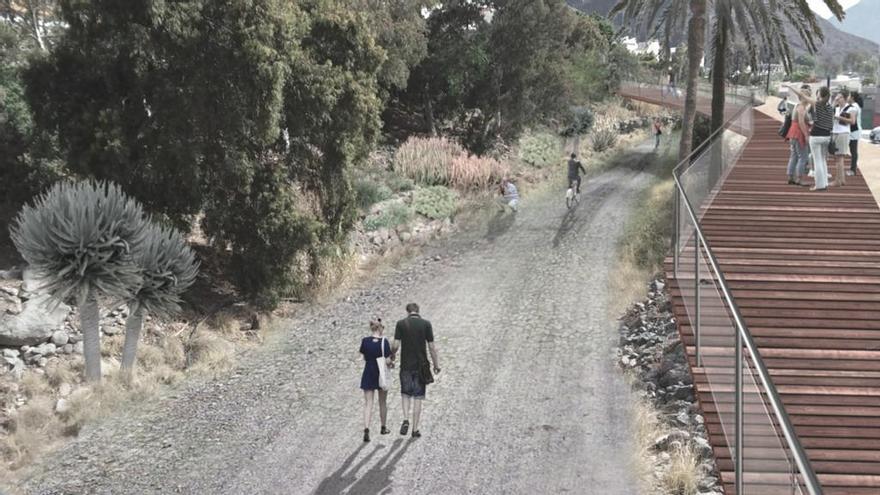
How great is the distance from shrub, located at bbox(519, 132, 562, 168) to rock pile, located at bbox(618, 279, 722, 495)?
14.5 metres

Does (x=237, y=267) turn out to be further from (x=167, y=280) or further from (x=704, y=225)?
(x=704, y=225)

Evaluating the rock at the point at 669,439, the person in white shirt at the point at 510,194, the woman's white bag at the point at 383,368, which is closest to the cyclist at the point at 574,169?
the person in white shirt at the point at 510,194

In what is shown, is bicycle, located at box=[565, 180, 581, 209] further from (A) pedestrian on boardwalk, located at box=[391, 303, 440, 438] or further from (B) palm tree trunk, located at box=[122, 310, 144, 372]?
(B) palm tree trunk, located at box=[122, 310, 144, 372]

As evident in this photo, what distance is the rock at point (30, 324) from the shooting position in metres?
12.0

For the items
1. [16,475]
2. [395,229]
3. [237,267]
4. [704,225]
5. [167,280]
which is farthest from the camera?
[395,229]

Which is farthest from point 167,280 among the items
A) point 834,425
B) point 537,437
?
point 834,425

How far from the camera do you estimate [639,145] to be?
37.5 m

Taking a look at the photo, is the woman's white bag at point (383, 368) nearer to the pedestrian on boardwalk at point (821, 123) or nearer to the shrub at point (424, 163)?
the pedestrian on boardwalk at point (821, 123)

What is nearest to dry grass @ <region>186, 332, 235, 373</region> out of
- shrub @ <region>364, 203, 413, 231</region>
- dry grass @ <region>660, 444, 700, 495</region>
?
shrub @ <region>364, 203, 413, 231</region>

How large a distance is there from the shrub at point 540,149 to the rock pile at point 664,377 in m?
14.5

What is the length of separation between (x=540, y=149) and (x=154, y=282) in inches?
877

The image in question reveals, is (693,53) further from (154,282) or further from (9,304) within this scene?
(9,304)

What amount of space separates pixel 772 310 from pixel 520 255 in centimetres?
1093

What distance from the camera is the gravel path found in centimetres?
877
